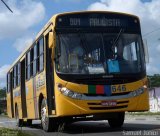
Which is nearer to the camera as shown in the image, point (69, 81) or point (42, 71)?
point (69, 81)

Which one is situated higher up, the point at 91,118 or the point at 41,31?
the point at 41,31

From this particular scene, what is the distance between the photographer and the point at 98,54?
47.9ft

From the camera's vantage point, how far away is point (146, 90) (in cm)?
1489

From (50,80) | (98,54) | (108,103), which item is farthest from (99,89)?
(50,80)

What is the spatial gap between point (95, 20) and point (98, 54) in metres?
1.17

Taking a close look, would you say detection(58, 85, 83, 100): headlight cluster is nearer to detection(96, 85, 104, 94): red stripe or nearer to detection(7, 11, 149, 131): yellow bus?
detection(7, 11, 149, 131): yellow bus

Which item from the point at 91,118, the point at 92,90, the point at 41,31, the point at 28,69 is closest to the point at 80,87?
the point at 92,90

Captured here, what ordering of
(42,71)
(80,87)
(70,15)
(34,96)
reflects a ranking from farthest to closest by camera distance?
(34,96)
(42,71)
(70,15)
(80,87)

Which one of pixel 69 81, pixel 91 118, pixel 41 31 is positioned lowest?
pixel 91 118

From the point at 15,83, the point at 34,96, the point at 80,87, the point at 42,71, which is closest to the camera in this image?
the point at 80,87

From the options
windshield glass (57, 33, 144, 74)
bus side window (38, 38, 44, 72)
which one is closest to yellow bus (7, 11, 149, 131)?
windshield glass (57, 33, 144, 74)

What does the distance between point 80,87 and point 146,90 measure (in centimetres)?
212

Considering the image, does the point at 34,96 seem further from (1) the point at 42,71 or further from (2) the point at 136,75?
(2) the point at 136,75

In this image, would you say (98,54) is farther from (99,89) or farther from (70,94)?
(70,94)
